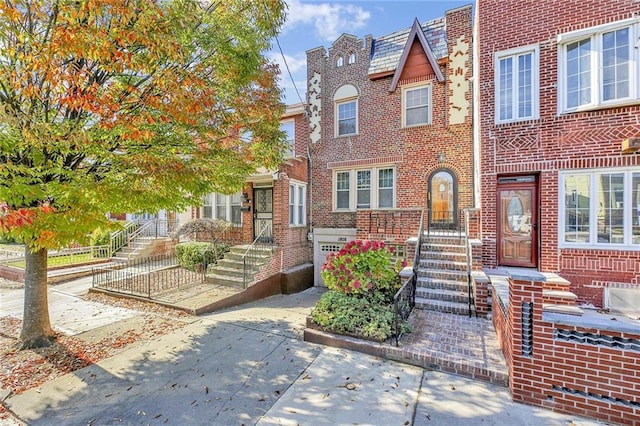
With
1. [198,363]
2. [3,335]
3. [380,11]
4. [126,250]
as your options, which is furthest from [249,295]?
[380,11]

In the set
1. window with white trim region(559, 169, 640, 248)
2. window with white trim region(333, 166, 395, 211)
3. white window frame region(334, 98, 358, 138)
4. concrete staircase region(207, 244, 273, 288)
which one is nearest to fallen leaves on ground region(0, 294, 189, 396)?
concrete staircase region(207, 244, 273, 288)

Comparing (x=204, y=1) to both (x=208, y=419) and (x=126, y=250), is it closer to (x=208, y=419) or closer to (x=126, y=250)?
(x=208, y=419)

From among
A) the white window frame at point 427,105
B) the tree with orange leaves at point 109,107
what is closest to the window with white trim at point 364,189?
the white window frame at point 427,105

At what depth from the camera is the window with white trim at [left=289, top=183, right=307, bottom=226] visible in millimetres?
10992

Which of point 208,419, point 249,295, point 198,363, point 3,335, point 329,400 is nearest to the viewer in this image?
point 208,419

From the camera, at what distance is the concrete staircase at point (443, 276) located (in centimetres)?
622

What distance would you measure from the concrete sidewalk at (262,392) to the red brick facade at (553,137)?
4.77 metres

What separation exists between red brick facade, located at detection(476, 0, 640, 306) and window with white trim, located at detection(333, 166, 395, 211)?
3707mm

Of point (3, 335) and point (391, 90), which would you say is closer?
point (3, 335)

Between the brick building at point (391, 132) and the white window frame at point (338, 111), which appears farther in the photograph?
the white window frame at point (338, 111)

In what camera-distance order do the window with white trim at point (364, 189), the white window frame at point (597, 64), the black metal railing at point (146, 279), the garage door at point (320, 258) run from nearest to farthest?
the white window frame at point (597, 64), the black metal railing at point (146, 279), the window with white trim at point (364, 189), the garage door at point (320, 258)

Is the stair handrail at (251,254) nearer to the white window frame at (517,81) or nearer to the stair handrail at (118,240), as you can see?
the stair handrail at (118,240)

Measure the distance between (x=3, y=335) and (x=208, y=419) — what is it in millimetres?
5504

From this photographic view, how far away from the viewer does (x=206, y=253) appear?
10492 mm
